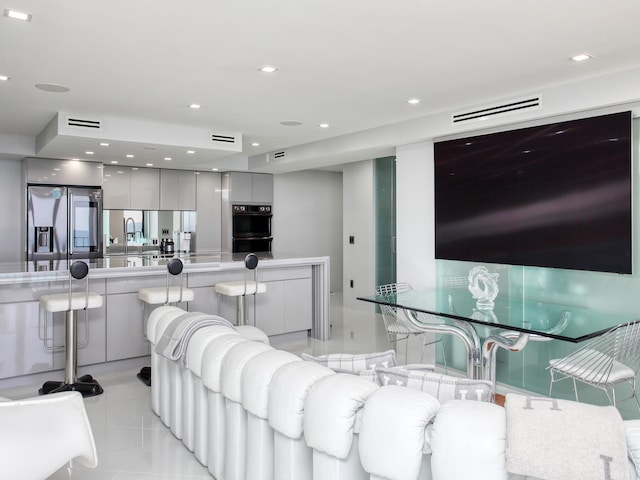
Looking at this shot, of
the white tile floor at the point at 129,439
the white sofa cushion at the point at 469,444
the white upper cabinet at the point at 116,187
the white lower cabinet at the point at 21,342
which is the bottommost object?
the white tile floor at the point at 129,439

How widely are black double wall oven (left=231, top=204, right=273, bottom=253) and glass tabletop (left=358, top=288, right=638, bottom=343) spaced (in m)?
4.65

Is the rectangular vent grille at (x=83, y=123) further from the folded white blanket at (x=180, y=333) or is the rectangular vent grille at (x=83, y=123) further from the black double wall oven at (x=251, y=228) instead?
the black double wall oven at (x=251, y=228)

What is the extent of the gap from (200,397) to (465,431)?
1813 millimetres

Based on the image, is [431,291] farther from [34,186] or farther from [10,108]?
[34,186]

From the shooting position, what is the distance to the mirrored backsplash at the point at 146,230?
24.7 ft

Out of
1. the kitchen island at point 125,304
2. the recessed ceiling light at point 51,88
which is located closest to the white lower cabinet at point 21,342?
the kitchen island at point 125,304

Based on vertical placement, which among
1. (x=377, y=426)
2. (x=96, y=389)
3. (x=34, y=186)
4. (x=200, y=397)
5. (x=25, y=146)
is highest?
(x=25, y=146)

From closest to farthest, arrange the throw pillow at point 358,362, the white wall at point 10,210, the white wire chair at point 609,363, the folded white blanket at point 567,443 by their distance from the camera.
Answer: the folded white blanket at point 567,443 < the throw pillow at point 358,362 < the white wire chair at point 609,363 < the white wall at point 10,210

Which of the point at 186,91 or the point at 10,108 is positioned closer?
the point at 186,91

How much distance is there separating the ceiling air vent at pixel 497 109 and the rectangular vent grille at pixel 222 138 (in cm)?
262

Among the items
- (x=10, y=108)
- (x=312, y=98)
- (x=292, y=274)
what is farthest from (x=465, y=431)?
(x=10, y=108)

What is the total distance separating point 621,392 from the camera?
378cm

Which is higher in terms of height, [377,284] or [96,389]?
[377,284]

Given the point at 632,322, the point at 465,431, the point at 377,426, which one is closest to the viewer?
the point at 465,431
